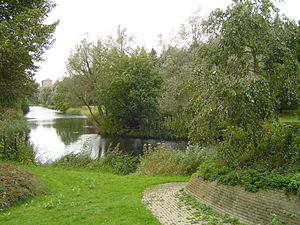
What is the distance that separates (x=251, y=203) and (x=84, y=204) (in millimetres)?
4180

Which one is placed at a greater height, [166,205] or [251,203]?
[251,203]

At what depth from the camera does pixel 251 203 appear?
580 centimetres

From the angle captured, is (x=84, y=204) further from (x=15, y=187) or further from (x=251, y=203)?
(x=251, y=203)

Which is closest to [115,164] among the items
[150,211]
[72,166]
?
[72,166]

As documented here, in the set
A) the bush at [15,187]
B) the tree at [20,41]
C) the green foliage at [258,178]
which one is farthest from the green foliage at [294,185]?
the tree at [20,41]

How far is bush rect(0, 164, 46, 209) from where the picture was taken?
22.4ft

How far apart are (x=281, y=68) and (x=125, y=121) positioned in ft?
77.9

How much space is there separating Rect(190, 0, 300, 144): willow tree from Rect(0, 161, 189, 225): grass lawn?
2.79 metres

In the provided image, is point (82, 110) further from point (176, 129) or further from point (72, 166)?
point (72, 166)

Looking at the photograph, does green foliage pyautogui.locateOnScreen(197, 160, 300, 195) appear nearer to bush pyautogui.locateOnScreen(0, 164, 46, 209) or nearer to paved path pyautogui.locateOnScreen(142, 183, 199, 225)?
paved path pyautogui.locateOnScreen(142, 183, 199, 225)

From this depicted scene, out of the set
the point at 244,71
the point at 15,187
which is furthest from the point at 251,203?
the point at 15,187

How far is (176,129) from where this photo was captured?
27156 millimetres

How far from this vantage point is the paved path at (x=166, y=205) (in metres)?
6.05

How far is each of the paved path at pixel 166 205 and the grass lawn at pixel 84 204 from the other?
0.25m
